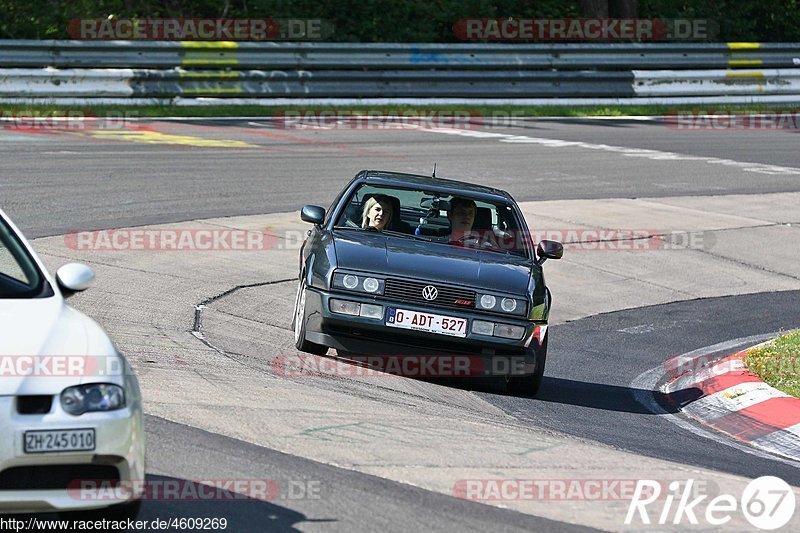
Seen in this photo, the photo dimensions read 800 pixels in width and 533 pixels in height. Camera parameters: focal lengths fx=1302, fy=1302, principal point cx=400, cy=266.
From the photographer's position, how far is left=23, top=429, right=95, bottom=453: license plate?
4.59 metres

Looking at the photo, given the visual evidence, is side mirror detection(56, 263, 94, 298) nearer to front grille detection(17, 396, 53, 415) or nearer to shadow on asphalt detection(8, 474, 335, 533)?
shadow on asphalt detection(8, 474, 335, 533)

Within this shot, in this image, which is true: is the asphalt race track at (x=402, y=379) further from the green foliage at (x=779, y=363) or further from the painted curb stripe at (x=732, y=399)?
the green foliage at (x=779, y=363)

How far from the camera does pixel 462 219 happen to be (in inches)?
396

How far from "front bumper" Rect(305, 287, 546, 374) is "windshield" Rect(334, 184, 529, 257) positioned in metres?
1.06

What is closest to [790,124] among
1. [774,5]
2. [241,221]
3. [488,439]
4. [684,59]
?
[684,59]

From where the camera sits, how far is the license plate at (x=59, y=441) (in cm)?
459

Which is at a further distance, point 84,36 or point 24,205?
point 84,36

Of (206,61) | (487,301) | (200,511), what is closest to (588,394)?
(487,301)

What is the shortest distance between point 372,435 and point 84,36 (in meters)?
20.6

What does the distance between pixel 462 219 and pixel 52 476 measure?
5.72 meters

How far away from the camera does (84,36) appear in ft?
84.4

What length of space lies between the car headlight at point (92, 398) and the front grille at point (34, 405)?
0.05 metres

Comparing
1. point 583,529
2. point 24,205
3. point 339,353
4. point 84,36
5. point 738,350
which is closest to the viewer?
point 583,529

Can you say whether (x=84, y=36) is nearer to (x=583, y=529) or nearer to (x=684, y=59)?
(x=684, y=59)
